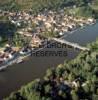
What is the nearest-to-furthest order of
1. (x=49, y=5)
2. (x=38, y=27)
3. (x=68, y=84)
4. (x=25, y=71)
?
(x=68, y=84)
(x=25, y=71)
(x=38, y=27)
(x=49, y=5)

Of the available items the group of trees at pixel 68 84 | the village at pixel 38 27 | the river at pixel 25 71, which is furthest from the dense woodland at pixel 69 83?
the village at pixel 38 27

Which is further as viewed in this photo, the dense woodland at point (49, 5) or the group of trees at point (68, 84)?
the dense woodland at point (49, 5)

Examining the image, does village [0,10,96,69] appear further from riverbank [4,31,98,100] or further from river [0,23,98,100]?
riverbank [4,31,98,100]

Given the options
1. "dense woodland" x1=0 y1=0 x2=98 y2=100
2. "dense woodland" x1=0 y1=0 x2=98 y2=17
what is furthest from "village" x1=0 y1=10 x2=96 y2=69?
"dense woodland" x1=0 y1=0 x2=98 y2=100

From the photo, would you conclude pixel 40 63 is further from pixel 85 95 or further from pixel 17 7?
pixel 17 7

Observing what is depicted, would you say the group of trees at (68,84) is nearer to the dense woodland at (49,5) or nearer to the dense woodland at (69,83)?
the dense woodland at (69,83)

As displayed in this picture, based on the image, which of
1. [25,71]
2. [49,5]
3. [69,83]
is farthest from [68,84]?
[49,5]

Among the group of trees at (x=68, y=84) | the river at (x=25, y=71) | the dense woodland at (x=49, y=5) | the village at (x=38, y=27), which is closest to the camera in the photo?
the group of trees at (x=68, y=84)

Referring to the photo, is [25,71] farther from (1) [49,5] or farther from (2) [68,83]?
(1) [49,5]
